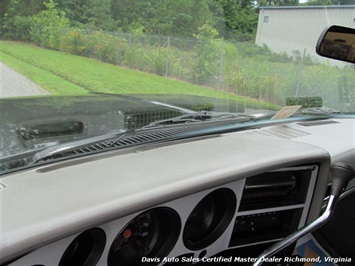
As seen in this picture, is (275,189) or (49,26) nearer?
(49,26)

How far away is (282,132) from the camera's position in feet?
9.46

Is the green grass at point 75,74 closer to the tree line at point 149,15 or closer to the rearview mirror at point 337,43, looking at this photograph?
the tree line at point 149,15

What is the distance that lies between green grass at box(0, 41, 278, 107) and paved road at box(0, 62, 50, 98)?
33 millimetres

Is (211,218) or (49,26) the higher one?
(49,26)

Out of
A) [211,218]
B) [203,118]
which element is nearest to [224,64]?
[203,118]

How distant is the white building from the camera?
3055mm

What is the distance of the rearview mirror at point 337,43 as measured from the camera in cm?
287

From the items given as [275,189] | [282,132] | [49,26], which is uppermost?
[49,26]

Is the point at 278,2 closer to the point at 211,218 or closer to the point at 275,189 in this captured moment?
the point at 275,189

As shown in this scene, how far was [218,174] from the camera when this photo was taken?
1862 millimetres

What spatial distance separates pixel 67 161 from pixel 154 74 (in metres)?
1.18

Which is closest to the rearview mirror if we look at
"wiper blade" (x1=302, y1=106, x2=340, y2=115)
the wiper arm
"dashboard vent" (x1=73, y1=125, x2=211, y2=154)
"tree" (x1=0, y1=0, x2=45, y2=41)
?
"wiper blade" (x1=302, y1=106, x2=340, y2=115)

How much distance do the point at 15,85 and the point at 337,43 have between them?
248 cm

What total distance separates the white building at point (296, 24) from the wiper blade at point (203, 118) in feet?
2.36
